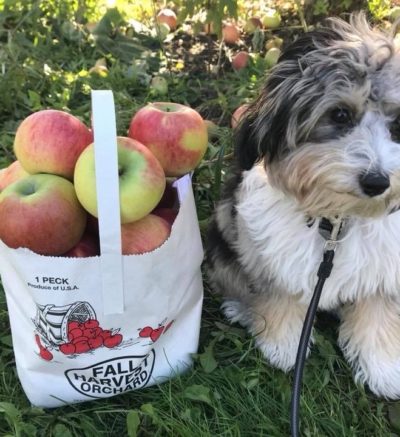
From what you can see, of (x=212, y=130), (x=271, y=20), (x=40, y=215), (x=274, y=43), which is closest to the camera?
(x=40, y=215)

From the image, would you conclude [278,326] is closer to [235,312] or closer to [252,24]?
[235,312]

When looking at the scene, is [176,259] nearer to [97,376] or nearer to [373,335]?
[97,376]

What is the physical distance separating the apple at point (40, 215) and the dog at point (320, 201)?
1.74ft

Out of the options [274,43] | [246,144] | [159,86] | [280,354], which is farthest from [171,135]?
[274,43]

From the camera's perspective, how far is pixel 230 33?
3645mm

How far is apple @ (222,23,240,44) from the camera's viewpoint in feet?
11.9

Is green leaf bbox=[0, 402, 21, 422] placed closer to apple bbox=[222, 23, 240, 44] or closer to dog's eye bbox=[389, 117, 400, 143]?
dog's eye bbox=[389, 117, 400, 143]

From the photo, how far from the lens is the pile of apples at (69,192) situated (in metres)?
1.62

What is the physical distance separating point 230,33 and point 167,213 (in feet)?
6.91

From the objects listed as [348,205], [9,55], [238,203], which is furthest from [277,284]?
[9,55]

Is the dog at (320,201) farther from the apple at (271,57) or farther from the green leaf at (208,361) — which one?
the apple at (271,57)

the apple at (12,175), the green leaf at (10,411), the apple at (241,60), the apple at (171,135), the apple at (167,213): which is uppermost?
the apple at (171,135)

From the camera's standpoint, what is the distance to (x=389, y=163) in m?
1.53

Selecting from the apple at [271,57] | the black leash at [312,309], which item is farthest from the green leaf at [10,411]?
the apple at [271,57]
